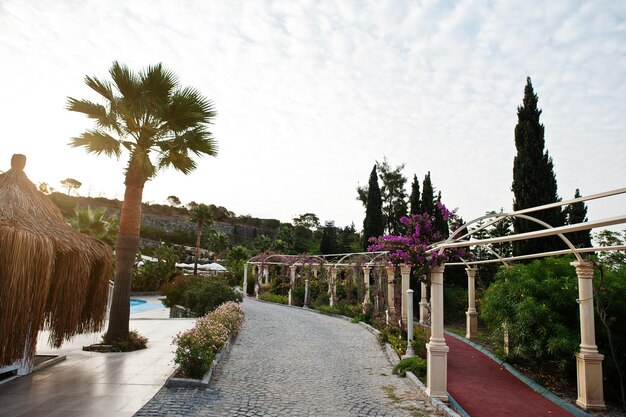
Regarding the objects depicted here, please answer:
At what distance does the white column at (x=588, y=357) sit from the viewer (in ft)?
20.2

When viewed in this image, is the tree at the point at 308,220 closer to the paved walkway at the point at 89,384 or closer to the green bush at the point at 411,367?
the paved walkway at the point at 89,384

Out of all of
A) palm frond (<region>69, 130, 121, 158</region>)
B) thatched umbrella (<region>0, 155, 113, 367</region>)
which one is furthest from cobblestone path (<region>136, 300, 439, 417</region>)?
palm frond (<region>69, 130, 121, 158</region>)

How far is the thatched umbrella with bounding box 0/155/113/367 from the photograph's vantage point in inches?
199

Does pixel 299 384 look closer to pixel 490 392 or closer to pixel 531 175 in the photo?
pixel 490 392

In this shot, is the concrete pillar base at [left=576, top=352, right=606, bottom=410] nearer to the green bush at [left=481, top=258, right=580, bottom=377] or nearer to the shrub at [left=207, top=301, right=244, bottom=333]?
the green bush at [left=481, top=258, right=580, bottom=377]

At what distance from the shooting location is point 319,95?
32.0ft

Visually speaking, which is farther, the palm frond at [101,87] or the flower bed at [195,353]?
the palm frond at [101,87]

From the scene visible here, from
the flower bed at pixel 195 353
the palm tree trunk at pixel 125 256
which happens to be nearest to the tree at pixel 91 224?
the palm tree trunk at pixel 125 256

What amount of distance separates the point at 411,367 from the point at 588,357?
2.83 metres

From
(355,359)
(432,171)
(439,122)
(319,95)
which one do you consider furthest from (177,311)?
(432,171)

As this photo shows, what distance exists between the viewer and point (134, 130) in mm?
9211

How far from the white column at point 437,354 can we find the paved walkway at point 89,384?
4091 millimetres

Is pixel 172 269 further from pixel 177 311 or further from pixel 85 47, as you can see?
pixel 85 47

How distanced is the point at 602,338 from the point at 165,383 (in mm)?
7169
